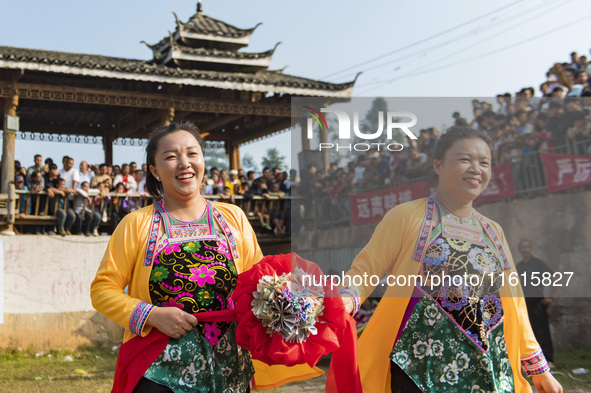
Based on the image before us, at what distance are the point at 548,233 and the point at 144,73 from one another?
8907 mm

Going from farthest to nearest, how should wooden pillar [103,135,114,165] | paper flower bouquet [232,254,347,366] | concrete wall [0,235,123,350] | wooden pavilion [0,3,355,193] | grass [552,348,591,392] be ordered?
wooden pillar [103,135,114,165] < wooden pavilion [0,3,355,193] < concrete wall [0,235,123,350] < grass [552,348,591,392] < paper flower bouquet [232,254,347,366]

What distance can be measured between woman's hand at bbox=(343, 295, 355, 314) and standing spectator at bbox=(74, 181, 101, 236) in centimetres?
816

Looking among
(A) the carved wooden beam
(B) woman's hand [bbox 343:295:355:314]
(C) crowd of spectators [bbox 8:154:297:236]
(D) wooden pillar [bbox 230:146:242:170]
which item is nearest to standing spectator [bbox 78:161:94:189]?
(C) crowd of spectators [bbox 8:154:297:236]

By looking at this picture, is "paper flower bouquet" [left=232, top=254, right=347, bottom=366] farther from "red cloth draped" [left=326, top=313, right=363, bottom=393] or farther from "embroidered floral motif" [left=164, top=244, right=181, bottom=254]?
"embroidered floral motif" [left=164, top=244, right=181, bottom=254]

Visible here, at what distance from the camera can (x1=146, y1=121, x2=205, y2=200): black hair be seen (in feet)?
9.82

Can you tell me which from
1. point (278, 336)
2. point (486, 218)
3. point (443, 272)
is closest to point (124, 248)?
point (278, 336)

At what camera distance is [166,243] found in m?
2.83

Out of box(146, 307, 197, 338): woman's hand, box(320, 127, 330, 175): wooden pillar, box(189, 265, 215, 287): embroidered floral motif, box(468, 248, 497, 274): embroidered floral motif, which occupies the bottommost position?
box(146, 307, 197, 338): woman's hand

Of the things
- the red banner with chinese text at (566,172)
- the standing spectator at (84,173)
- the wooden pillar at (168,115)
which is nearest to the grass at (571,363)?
the red banner with chinese text at (566,172)

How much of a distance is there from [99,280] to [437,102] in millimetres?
1631

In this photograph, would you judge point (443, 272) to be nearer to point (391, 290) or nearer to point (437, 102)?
point (391, 290)

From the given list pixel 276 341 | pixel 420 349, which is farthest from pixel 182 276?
pixel 420 349

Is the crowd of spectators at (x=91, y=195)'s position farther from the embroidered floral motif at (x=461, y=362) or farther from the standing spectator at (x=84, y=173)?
the embroidered floral motif at (x=461, y=362)

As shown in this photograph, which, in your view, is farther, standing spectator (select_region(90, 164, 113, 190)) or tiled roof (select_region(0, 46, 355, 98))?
standing spectator (select_region(90, 164, 113, 190))
